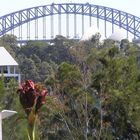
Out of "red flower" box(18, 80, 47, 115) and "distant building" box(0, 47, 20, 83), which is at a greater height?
"distant building" box(0, 47, 20, 83)

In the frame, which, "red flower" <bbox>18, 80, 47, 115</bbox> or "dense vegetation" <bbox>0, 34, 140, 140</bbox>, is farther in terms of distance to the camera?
"dense vegetation" <bbox>0, 34, 140, 140</bbox>

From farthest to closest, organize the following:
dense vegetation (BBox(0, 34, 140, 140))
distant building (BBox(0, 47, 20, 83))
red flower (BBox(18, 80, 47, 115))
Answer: distant building (BBox(0, 47, 20, 83)), dense vegetation (BBox(0, 34, 140, 140)), red flower (BBox(18, 80, 47, 115))

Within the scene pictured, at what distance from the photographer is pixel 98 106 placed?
24.4 meters

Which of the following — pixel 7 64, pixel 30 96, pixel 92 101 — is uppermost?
pixel 7 64

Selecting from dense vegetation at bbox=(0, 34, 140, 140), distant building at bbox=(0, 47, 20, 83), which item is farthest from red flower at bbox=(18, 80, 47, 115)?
distant building at bbox=(0, 47, 20, 83)

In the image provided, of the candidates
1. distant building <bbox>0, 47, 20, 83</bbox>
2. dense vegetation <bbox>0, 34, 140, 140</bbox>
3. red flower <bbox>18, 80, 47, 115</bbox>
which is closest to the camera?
red flower <bbox>18, 80, 47, 115</bbox>

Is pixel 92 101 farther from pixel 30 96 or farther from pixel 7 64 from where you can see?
pixel 7 64

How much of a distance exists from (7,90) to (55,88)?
283 centimetres

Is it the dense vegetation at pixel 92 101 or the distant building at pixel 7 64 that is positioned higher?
the distant building at pixel 7 64

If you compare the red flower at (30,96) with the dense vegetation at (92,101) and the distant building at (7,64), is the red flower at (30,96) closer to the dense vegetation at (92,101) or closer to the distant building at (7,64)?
the dense vegetation at (92,101)

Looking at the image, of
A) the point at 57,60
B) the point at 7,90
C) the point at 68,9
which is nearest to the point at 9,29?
the point at 68,9

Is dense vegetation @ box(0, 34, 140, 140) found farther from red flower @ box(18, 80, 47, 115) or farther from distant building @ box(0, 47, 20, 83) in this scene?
distant building @ box(0, 47, 20, 83)

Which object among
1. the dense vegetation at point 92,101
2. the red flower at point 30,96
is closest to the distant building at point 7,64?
the dense vegetation at point 92,101

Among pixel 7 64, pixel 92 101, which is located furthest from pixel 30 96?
pixel 7 64
